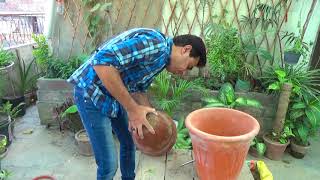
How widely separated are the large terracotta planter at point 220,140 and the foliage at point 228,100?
1.09 meters

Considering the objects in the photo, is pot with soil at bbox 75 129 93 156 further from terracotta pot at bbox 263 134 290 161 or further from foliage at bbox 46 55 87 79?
terracotta pot at bbox 263 134 290 161

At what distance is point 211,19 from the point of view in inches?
124

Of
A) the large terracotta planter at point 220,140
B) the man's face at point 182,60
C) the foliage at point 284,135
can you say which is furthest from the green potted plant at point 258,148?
the man's face at point 182,60

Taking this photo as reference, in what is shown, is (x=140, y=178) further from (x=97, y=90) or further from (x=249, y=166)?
(x=249, y=166)

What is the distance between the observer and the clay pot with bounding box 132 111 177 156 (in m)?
1.50

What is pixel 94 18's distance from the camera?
324 centimetres

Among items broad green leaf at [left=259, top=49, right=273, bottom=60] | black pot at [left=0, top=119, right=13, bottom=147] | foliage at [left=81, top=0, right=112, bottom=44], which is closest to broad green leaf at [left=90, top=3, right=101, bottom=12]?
foliage at [left=81, top=0, right=112, bottom=44]

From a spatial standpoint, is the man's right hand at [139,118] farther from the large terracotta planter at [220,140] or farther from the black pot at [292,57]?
the black pot at [292,57]

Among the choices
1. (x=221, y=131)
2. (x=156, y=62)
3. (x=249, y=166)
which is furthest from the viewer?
(x=249, y=166)

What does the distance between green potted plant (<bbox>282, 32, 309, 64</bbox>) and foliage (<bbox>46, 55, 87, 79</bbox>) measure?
2.12 metres

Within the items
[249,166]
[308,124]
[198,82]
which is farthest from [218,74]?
[249,166]

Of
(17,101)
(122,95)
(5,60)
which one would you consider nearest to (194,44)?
(122,95)

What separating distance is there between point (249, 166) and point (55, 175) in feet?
5.25

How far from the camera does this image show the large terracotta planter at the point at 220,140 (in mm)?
1428
